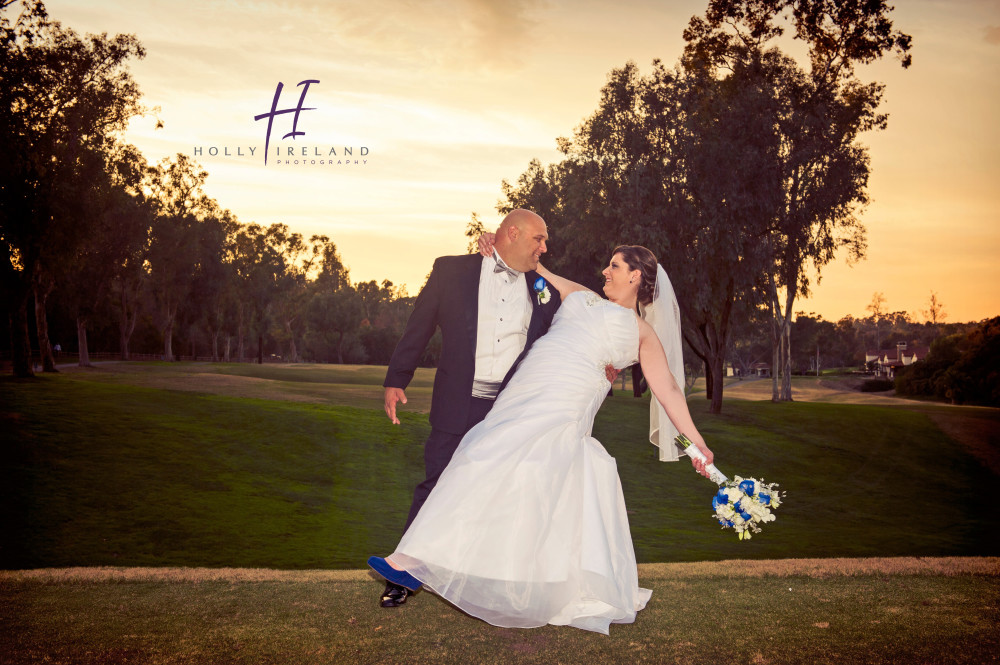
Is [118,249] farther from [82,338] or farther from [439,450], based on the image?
[439,450]

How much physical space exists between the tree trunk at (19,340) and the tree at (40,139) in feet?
0.09

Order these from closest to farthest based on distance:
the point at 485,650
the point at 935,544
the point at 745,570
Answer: the point at 485,650 → the point at 745,570 → the point at 935,544

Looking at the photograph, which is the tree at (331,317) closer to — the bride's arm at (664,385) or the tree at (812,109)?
the tree at (812,109)

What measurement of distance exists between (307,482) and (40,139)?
647 inches

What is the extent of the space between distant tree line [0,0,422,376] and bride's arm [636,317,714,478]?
2484cm

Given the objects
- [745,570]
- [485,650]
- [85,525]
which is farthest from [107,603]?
[85,525]

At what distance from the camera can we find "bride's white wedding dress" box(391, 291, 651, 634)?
16.3 ft

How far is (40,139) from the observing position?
25.3m

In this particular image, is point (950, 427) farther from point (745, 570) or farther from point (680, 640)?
point (680, 640)

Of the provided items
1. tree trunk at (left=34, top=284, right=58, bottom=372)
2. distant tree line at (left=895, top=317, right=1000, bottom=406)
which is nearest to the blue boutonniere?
tree trunk at (left=34, top=284, right=58, bottom=372)

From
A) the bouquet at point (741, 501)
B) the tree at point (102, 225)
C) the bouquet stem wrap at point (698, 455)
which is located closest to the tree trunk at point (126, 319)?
the tree at point (102, 225)

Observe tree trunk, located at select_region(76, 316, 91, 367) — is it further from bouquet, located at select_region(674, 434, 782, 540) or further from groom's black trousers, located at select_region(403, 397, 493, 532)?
bouquet, located at select_region(674, 434, 782, 540)

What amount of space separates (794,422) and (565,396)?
29.6 metres

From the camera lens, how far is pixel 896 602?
19.2 ft
